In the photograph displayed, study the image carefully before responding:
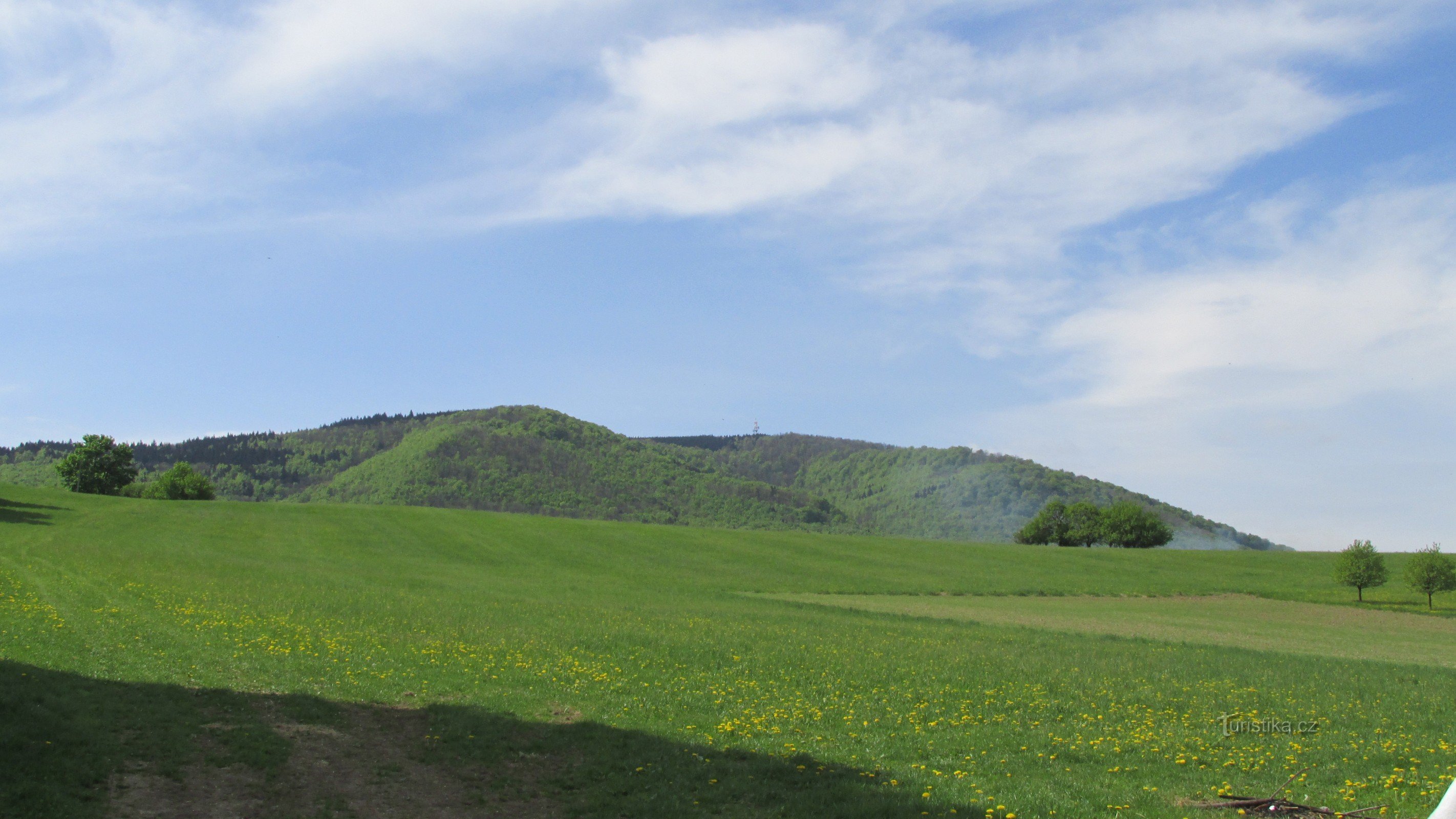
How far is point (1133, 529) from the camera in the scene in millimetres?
123000

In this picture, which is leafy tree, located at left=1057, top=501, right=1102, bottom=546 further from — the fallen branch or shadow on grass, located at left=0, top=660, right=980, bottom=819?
shadow on grass, located at left=0, top=660, right=980, bottom=819

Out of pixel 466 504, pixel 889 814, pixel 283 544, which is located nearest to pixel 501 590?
pixel 283 544

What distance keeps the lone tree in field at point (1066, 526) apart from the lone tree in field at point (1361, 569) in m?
56.2

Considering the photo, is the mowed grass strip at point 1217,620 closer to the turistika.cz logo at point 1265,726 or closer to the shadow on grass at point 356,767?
the turistika.cz logo at point 1265,726

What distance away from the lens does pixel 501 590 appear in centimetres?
4528

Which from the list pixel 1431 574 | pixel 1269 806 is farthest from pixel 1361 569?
pixel 1269 806

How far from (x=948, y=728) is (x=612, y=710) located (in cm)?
631

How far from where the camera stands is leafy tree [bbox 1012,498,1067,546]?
5103 inches

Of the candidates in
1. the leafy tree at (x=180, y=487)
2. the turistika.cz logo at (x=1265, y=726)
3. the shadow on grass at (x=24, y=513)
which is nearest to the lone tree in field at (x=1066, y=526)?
the shadow on grass at (x=24, y=513)

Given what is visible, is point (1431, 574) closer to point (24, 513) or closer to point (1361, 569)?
point (1361, 569)

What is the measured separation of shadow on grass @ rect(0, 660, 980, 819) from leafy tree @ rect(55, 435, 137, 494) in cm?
11453

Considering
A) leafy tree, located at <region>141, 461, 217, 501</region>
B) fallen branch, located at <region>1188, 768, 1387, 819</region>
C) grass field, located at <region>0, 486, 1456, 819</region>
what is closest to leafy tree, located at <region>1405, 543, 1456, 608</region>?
grass field, located at <region>0, 486, 1456, 819</region>

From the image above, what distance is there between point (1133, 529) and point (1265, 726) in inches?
4593

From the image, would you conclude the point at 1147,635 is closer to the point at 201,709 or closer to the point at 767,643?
the point at 767,643
